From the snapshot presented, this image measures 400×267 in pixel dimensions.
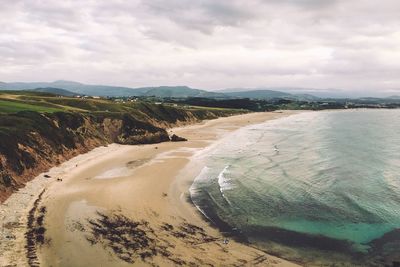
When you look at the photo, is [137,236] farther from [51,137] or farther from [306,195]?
[51,137]

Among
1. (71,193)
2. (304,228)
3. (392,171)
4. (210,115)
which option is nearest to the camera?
(304,228)

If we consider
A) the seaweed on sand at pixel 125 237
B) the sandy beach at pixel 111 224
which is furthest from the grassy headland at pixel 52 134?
the seaweed on sand at pixel 125 237

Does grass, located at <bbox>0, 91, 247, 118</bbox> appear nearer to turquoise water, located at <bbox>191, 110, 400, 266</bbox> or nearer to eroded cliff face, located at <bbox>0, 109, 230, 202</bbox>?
eroded cliff face, located at <bbox>0, 109, 230, 202</bbox>

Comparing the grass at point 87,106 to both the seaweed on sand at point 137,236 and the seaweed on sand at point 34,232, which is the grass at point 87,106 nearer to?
the seaweed on sand at point 34,232

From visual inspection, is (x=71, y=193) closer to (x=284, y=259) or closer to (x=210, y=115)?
(x=284, y=259)

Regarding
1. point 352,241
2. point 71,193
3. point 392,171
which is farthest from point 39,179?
point 392,171

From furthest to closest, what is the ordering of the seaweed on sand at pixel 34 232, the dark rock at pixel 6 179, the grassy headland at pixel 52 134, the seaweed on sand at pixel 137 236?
the grassy headland at pixel 52 134
the dark rock at pixel 6 179
the seaweed on sand at pixel 137 236
the seaweed on sand at pixel 34 232

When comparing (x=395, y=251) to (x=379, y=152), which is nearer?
(x=395, y=251)
